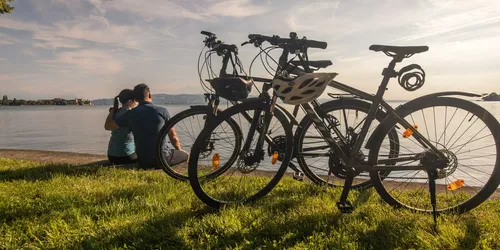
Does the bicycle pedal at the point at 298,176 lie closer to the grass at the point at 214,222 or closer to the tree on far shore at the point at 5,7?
the grass at the point at 214,222

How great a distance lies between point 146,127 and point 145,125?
4cm

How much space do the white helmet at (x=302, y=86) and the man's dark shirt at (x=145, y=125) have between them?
2.80m

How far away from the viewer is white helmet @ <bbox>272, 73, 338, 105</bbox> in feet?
10.9

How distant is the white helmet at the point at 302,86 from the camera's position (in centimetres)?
331

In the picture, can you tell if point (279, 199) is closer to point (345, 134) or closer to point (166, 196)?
point (345, 134)

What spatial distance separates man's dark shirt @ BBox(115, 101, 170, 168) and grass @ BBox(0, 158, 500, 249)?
1.36 metres

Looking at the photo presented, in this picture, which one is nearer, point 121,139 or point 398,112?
point 398,112

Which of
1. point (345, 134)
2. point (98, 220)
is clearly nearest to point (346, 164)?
point (345, 134)

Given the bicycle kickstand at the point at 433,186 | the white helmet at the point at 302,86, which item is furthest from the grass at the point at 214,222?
the white helmet at the point at 302,86

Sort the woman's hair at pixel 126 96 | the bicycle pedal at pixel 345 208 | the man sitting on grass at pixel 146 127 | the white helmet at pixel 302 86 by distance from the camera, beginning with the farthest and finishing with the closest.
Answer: the woman's hair at pixel 126 96 → the man sitting on grass at pixel 146 127 → the white helmet at pixel 302 86 → the bicycle pedal at pixel 345 208

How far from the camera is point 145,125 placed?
214 inches

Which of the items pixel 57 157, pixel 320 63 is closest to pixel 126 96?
pixel 57 157

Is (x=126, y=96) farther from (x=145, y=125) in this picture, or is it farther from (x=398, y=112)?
(x=398, y=112)

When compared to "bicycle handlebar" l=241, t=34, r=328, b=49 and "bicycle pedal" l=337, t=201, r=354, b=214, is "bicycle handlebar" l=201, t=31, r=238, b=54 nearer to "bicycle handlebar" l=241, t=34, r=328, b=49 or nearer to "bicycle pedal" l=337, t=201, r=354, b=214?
"bicycle handlebar" l=241, t=34, r=328, b=49
